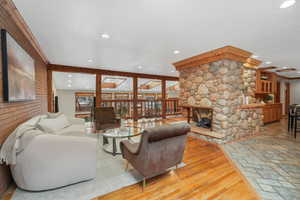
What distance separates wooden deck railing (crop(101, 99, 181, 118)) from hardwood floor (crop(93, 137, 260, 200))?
14.6 ft

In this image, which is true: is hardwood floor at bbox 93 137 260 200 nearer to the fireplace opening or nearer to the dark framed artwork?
the fireplace opening

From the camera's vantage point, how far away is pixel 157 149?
1.77 metres

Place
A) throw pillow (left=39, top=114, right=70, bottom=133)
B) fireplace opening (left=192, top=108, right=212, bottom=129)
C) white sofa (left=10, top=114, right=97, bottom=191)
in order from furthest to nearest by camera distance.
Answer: fireplace opening (left=192, top=108, right=212, bottom=129)
throw pillow (left=39, top=114, right=70, bottom=133)
white sofa (left=10, top=114, right=97, bottom=191)

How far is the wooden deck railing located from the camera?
251 inches

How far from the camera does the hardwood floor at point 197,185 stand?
167 centimetres

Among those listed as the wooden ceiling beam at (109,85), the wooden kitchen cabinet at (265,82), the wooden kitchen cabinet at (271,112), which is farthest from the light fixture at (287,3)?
the wooden ceiling beam at (109,85)

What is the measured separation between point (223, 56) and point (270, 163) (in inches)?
98.0

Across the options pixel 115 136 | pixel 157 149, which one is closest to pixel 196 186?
pixel 157 149

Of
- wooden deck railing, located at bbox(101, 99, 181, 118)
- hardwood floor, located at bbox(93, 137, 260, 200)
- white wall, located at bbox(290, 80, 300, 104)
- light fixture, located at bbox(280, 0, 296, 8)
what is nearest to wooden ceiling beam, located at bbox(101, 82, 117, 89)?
wooden deck railing, located at bbox(101, 99, 181, 118)

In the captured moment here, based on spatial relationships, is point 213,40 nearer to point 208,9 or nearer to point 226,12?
point 226,12

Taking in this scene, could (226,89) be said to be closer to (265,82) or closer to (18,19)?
(265,82)

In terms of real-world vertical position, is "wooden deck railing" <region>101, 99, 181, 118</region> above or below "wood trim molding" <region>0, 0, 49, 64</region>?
below

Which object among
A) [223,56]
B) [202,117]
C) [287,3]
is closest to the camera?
[287,3]

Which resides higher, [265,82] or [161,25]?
[161,25]
